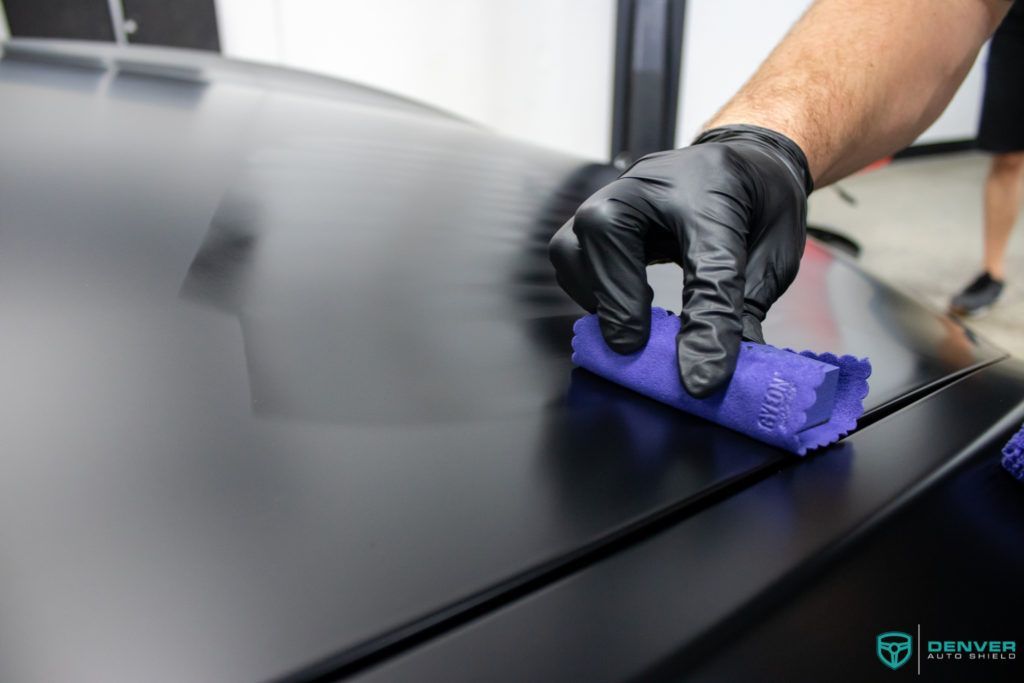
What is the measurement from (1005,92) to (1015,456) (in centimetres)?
229

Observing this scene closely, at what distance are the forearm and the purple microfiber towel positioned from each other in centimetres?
38

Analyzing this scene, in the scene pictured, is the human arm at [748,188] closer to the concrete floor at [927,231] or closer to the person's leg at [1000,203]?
the concrete floor at [927,231]

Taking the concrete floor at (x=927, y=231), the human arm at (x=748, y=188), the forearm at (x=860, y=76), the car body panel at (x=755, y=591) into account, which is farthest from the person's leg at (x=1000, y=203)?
the car body panel at (x=755, y=591)

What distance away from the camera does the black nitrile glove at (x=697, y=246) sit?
520 millimetres

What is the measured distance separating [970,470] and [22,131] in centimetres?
110

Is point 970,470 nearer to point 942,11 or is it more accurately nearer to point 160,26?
point 942,11

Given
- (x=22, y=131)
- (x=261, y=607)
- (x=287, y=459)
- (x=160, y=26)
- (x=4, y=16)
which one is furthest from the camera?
(x=160, y=26)

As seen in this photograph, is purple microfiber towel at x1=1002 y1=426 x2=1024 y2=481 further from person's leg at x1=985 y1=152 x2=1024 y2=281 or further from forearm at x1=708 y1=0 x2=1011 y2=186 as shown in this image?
person's leg at x1=985 y1=152 x2=1024 y2=281

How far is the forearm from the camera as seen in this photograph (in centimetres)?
79

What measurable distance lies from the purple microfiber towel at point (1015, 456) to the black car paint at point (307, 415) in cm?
4

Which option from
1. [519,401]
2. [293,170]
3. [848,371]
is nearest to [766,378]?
[848,371]

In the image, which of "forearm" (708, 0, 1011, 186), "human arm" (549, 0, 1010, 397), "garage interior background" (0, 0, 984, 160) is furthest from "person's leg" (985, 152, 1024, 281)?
"human arm" (549, 0, 1010, 397)

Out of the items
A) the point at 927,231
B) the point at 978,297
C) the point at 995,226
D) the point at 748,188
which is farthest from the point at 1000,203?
the point at 748,188

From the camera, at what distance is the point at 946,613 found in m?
0.39
